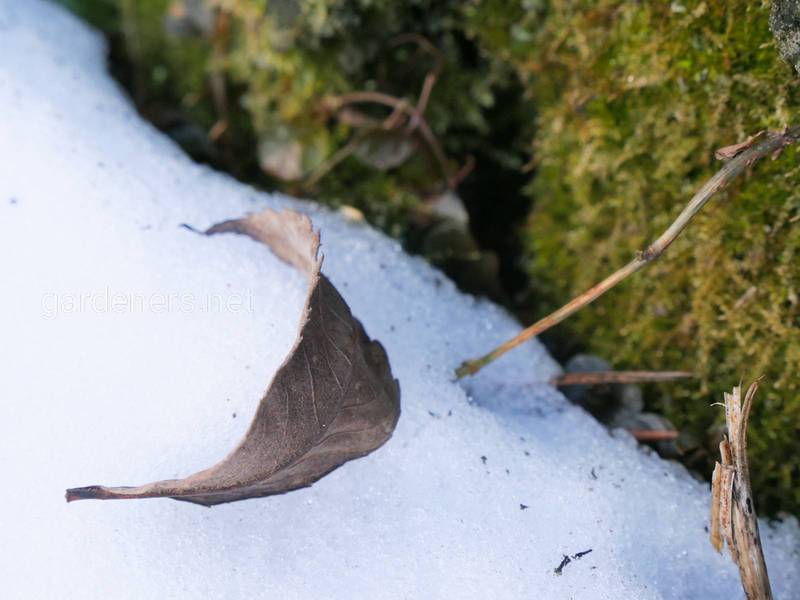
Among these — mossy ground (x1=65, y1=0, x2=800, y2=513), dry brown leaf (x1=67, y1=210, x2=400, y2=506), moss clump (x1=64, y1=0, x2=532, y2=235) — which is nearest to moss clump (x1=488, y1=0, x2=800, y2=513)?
mossy ground (x1=65, y1=0, x2=800, y2=513)

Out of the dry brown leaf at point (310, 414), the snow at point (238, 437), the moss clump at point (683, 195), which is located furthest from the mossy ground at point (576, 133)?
the dry brown leaf at point (310, 414)

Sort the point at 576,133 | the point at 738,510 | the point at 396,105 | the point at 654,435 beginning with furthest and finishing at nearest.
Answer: the point at 396,105 < the point at 576,133 < the point at 654,435 < the point at 738,510

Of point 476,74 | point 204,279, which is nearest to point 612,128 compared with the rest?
point 476,74

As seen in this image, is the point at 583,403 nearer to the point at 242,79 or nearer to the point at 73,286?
the point at 73,286

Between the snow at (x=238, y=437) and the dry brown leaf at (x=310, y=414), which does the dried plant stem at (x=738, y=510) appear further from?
the dry brown leaf at (x=310, y=414)

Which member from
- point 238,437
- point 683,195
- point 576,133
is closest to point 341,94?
point 576,133

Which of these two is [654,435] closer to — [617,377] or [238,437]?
[617,377]
